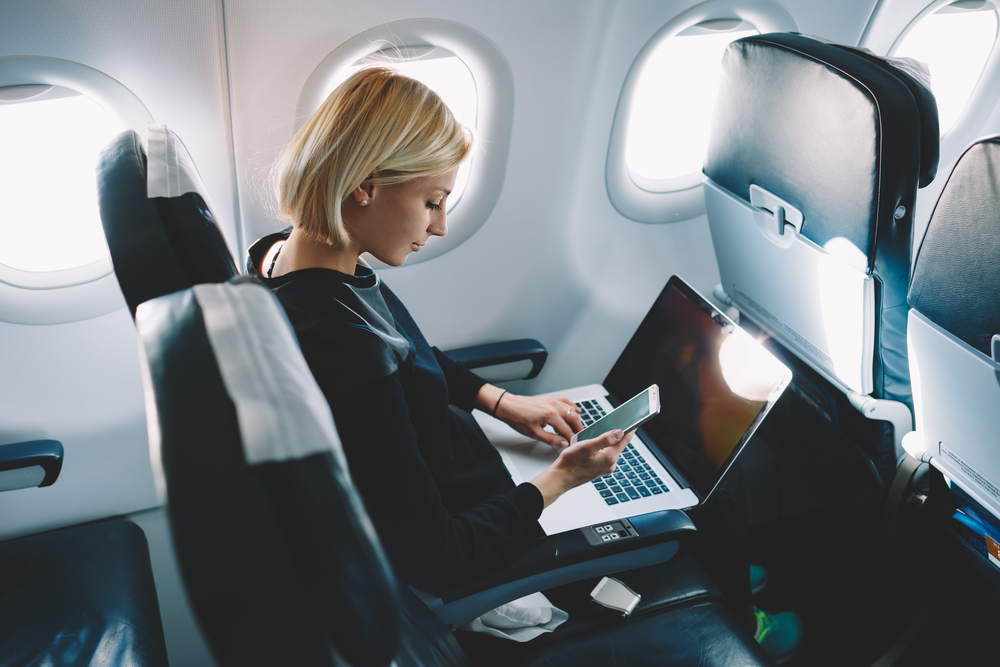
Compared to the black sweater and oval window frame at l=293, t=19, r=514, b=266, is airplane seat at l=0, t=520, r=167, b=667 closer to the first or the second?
the black sweater

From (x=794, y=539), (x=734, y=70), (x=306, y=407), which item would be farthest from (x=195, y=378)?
(x=794, y=539)

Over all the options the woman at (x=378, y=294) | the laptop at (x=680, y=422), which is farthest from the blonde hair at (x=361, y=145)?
the laptop at (x=680, y=422)

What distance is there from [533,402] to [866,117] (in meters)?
1.00

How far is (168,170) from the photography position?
93 cm

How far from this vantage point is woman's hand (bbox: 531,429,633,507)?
144cm

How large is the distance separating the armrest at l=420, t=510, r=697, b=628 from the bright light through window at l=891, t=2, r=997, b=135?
83.5 inches

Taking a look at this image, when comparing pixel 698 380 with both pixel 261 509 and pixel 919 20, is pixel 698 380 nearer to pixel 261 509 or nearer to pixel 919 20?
pixel 261 509

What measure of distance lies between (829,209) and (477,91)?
3.10 ft

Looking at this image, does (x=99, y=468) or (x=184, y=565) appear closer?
(x=184, y=565)

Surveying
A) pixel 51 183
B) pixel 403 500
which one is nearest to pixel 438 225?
pixel 403 500

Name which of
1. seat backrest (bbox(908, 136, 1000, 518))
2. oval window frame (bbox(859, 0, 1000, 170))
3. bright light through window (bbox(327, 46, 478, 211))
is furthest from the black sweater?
oval window frame (bbox(859, 0, 1000, 170))

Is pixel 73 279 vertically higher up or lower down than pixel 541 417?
higher up

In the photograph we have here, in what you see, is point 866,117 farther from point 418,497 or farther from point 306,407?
point 306,407

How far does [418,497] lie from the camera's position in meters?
1.14
